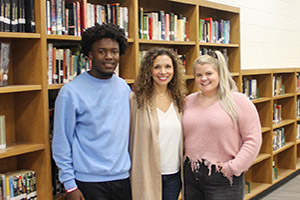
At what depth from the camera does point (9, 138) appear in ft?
8.24

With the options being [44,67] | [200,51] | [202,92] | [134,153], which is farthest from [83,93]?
[200,51]

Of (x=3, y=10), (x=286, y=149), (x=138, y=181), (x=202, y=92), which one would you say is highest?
(x=3, y=10)

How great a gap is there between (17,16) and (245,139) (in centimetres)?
159

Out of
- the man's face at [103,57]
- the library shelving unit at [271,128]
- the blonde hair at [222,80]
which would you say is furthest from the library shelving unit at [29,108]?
the library shelving unit at [271,128]

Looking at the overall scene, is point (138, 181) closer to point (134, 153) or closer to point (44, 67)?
point (134, 153)

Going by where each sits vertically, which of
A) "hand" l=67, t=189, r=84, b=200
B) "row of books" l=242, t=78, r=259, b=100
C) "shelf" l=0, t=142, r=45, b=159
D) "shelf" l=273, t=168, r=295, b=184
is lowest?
"shelf" l=273, t=168, r=295, b=184

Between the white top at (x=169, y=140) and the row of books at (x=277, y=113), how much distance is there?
10.3 ft

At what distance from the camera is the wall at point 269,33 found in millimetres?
5426

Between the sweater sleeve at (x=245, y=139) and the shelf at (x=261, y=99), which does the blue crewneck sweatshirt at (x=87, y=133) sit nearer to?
the sweater sleeve at (x=245, y=139)

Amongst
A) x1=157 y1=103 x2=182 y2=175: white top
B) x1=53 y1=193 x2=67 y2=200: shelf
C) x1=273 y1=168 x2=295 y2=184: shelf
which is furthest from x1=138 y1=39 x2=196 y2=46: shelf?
x1=273 y1=168 x2=295 y2=184: shelf

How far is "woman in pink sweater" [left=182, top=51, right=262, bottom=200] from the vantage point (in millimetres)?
2533

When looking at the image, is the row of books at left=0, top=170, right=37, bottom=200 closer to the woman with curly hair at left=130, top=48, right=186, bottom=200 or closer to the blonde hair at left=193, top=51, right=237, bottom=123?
the woman with curly hair at left=130, top=48, right=186, bottom=200

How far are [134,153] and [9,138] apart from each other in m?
0.80

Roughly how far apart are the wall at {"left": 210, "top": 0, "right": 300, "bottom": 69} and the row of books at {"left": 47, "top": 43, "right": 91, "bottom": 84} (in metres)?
2.62
